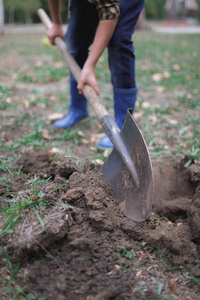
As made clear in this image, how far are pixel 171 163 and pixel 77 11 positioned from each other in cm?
136

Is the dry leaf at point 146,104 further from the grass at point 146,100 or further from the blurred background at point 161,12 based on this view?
the blurred background at point 161,12

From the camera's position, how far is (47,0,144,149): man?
1.81m

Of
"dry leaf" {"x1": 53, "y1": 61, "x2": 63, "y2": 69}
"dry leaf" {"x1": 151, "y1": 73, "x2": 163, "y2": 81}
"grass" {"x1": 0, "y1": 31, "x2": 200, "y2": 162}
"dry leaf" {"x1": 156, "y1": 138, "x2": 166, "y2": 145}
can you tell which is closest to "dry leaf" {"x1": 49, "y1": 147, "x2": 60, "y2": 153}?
"grass" {"x1": 0, "y1": 31, "x2": 200, "y2": 162}

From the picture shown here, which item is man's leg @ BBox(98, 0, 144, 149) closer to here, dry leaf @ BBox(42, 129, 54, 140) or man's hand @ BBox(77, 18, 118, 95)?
man's hand @ BBox(77, 18, 118, 95)

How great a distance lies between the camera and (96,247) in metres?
1.25

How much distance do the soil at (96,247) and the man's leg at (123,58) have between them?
807 mm

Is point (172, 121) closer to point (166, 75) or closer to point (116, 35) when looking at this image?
point (116, 35)

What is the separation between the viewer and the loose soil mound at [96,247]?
113 centimetres

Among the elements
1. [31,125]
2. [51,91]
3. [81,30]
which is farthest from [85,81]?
[51,91]

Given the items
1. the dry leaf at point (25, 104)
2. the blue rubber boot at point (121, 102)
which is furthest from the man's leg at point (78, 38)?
the dry leaf at point (25, 104)

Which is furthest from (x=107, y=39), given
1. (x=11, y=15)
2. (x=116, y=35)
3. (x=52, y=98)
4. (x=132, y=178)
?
(x=11, y=15)

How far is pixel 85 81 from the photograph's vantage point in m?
1.95

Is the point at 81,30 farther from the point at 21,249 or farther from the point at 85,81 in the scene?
the point at 21,249

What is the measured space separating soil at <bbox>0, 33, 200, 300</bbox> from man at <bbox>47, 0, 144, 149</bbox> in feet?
2.56
